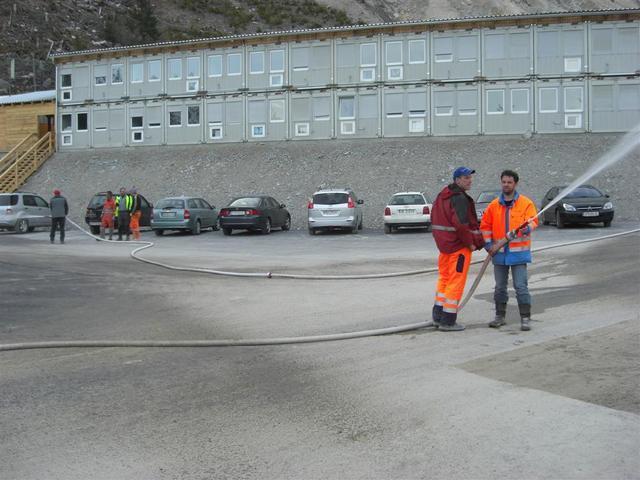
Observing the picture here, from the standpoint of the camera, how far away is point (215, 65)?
43.5 metres

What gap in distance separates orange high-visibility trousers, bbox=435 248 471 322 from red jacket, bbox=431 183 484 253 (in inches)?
3.3

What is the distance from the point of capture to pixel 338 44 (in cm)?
4131

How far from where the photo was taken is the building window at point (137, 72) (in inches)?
1777

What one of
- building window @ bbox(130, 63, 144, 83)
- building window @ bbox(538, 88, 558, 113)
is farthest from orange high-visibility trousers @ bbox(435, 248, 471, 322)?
building window @ bbox(130, 63, 144, 83)

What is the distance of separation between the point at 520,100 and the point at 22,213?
25.8m

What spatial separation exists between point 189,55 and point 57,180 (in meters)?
10.9

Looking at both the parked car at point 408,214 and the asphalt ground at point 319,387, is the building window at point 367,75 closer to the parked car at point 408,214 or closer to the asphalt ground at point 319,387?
the parked car at point 408,214

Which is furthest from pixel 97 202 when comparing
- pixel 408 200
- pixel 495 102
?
pixel 495 102

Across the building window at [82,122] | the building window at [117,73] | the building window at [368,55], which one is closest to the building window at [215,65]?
the building window at [117,73]

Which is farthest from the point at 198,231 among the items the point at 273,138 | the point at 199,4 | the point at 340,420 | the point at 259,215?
the point at 199,4

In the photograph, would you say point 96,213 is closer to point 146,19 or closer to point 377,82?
point 377,82

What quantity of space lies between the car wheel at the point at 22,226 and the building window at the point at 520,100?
25.3 metres

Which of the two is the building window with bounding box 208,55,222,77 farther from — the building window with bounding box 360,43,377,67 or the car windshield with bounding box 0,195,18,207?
the car windshield with bounding box 0,195,18,207

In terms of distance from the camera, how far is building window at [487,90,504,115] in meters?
39.3
